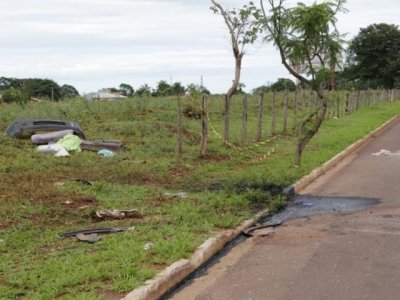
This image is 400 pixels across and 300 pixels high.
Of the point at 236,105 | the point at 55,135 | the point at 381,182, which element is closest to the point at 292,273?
the point at 381,182

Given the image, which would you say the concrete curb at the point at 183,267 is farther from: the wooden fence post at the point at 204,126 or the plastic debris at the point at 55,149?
the plastic debris at the point at 55,149

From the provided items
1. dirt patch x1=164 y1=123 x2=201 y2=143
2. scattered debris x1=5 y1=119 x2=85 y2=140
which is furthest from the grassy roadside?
scattered debris x1=5 y1=119 x2=85 y2=140

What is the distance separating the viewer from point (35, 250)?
6441 millimetres

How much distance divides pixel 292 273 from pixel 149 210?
3.18 m

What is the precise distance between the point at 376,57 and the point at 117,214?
71605 millimetres

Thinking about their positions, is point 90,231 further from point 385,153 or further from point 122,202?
point 385,153

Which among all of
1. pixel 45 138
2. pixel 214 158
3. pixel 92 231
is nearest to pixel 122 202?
pixel 92 231

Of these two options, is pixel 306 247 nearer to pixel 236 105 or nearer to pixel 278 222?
pixel 278 222

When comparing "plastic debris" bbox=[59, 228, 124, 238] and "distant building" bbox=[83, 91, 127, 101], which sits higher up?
"distant building" bbox=[83, 91, 127, 101]

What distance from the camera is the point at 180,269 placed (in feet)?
18.8

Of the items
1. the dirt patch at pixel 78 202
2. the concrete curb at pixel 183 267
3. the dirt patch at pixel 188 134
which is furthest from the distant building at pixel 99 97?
the concrete curb at pixel 183 267

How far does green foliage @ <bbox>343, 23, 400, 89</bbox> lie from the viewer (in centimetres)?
7325

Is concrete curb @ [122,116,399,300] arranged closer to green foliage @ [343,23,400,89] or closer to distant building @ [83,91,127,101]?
distant building @ [83,91,127,101]

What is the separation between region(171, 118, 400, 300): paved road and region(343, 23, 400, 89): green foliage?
6801cm
